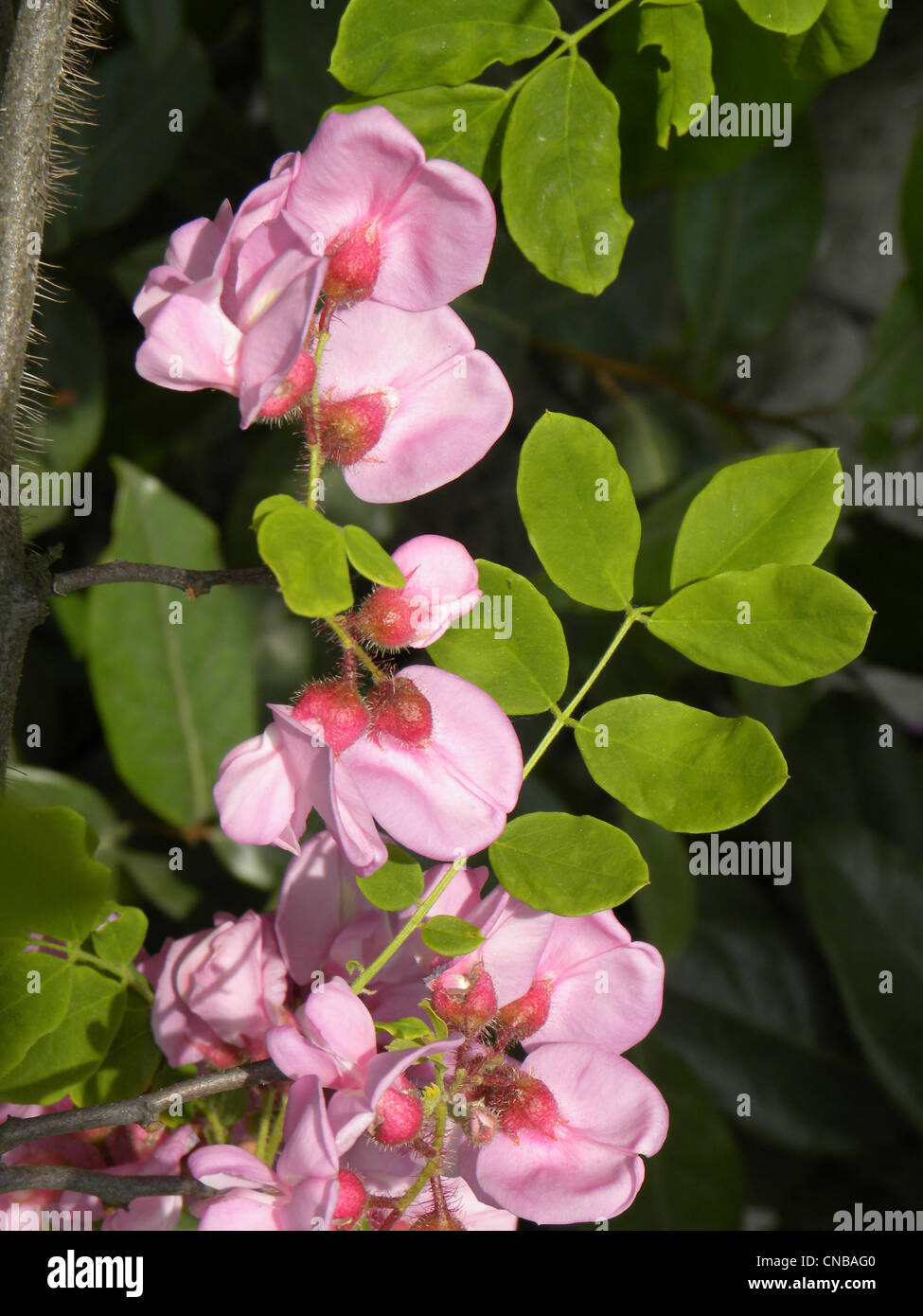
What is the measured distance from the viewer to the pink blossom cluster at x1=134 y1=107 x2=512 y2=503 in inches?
15.6

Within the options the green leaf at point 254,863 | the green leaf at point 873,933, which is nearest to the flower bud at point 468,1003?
the green leaf at point 254,863

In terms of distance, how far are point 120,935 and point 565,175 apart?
1.34 ft

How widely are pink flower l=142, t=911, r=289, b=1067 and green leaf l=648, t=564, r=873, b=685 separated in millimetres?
245

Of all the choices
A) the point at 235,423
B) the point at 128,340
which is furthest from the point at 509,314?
the point at 128,340

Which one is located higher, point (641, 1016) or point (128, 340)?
point (128, 340)

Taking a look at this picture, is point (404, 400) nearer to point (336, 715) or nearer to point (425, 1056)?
point (336, 715)

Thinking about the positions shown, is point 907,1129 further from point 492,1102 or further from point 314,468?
point 314,468

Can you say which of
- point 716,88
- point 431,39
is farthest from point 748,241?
point 431,39

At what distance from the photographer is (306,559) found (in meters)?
0.39

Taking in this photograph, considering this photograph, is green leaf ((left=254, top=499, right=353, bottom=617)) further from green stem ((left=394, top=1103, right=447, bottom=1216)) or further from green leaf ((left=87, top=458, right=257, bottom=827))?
green leaf ((left=87, top=458, right=257, bottom=827))
